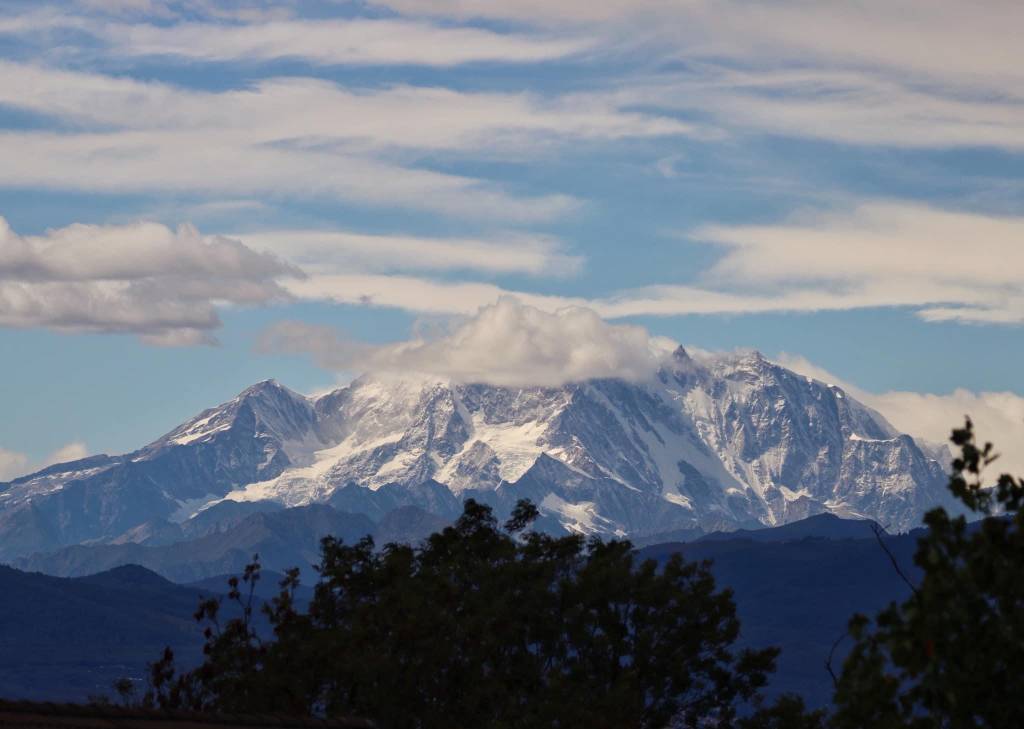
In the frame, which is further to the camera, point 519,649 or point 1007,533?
point 519,649

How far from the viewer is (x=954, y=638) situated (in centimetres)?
2539

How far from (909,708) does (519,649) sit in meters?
56.9

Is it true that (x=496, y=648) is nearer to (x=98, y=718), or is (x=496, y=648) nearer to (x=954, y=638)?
(x=98, y=718)

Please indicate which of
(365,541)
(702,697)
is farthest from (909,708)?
(365,541)

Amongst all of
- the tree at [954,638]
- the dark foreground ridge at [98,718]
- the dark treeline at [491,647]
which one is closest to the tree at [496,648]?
the dark treeline at [491,647]

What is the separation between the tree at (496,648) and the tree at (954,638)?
46.0 m

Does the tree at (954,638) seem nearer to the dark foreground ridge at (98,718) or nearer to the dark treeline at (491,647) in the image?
the dark foreground ridge at (98,718)

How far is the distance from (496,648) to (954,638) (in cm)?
5635

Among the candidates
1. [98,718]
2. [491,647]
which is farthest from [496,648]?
[98,718]

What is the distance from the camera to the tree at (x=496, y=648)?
75.6m

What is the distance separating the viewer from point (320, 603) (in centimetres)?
8869

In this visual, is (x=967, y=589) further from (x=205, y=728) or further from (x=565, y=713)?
(x=565, y=713)

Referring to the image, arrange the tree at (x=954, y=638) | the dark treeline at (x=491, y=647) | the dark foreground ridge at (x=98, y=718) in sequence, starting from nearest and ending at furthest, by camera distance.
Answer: the tree at (x=954, y=638) → the dark foreground ridge at (x=98, y=718) → the dark treeline at (x=491, y=647)

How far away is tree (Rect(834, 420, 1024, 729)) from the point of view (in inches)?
981
